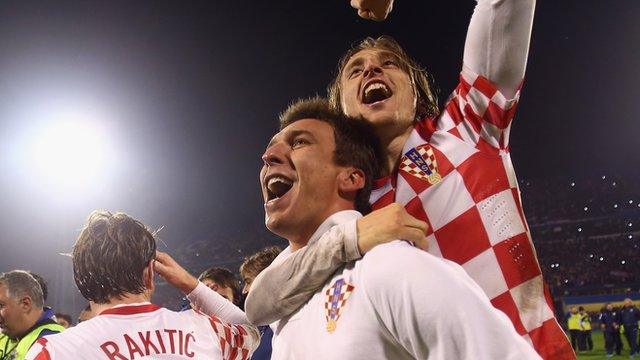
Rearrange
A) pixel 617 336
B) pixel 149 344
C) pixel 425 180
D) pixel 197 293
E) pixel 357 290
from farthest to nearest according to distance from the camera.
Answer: pixel 617 336
pixel 197 293
pixel 149 344
pixel 425 180
pixel 357 290


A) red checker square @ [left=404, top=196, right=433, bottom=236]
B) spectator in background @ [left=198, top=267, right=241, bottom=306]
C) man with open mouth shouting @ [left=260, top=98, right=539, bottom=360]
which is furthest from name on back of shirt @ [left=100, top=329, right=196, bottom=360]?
spectator in background @ [left=198, top=267, right=241, bottom=306]

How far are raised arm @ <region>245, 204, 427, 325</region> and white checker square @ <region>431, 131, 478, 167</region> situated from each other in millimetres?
649

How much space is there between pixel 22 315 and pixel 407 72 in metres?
4.22

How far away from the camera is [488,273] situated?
192cm

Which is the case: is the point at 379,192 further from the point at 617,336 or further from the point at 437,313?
the point at 617,336

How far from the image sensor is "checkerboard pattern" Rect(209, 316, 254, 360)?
2.96 meters

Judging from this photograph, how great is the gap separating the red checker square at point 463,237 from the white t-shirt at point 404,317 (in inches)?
25.4

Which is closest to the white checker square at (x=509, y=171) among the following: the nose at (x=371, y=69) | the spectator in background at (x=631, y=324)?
the nose at (x=371, y=69)

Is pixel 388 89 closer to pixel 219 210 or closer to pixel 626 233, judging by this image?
pixel 626 233

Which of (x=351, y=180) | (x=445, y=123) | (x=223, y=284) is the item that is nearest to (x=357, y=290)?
(x=351, y=180)

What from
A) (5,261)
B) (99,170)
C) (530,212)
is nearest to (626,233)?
(530,212)

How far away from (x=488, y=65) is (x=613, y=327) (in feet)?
46.7

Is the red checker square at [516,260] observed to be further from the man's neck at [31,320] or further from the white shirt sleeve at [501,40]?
the man's neck at [31,320]

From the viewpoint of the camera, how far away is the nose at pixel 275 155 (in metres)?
1.82
